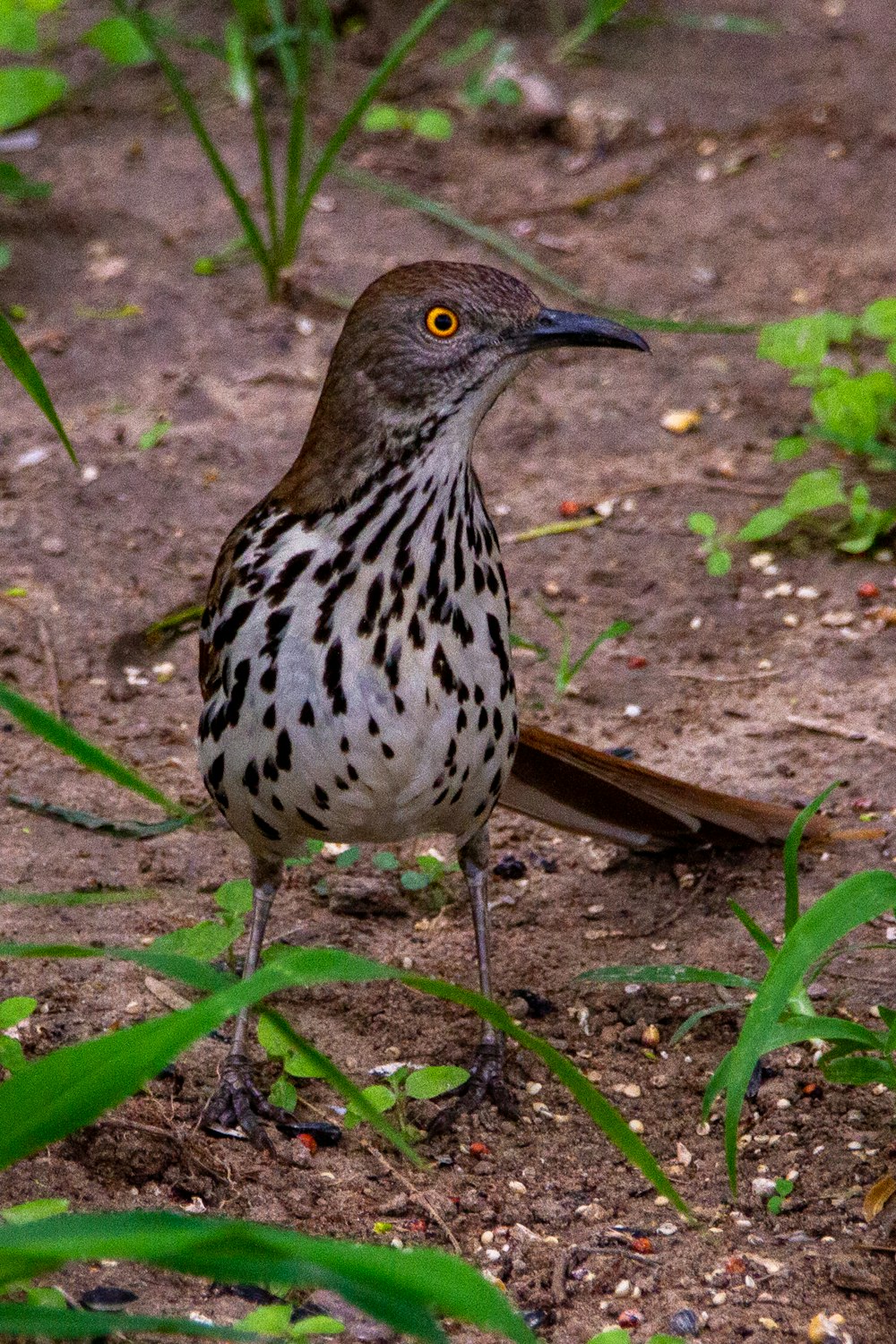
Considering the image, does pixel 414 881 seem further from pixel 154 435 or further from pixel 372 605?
pixel 154 435

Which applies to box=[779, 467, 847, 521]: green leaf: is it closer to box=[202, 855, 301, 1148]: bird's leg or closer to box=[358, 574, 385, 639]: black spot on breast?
box=[202, 855, 301, 1148]: bird's leg

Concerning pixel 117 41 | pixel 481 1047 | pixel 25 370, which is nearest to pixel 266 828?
pixel 481 1047

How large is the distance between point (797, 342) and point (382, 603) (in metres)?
2.45

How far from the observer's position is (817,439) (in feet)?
18.9

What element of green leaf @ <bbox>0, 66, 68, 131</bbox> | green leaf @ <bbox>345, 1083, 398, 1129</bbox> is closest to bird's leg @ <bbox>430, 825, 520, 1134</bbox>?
green leaf @ <bbox>345, 1083, 398, 1129</bbox>

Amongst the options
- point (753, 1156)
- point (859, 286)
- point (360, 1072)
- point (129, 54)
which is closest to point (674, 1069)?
point (753, 1156)

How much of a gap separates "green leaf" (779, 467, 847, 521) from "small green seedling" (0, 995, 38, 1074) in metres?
2.75

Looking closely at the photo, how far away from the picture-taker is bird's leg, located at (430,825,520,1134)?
3578mm

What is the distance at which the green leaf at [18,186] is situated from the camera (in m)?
6.68

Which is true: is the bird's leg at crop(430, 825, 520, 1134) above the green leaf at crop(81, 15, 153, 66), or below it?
below

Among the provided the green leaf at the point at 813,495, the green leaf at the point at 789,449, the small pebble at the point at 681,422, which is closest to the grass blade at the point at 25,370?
the green leaf at the point at 813,495

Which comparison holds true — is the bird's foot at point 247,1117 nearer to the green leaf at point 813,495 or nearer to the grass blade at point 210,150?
the green leaf at point 813,495

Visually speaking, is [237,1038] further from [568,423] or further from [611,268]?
[611,268]

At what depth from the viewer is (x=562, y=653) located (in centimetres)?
504
